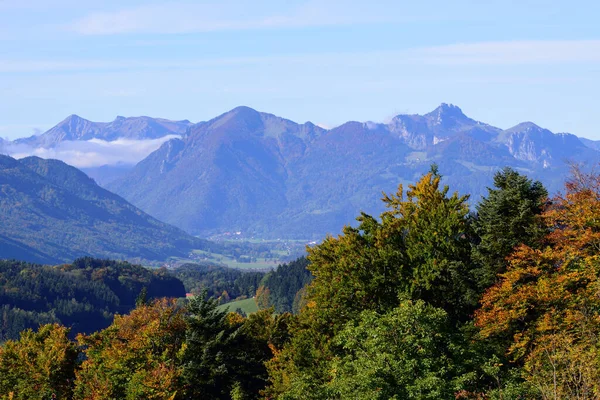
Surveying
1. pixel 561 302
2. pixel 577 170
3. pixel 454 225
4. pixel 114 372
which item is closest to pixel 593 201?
pixel 577 170

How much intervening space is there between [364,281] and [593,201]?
58.3 feet

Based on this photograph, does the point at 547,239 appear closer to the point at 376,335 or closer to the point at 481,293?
the point at 481,293

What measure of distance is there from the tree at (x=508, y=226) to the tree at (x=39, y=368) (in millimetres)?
35692

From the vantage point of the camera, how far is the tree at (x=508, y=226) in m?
54.0

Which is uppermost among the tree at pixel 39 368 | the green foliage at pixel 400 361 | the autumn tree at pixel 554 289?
the autumn tree at pixel 554 289

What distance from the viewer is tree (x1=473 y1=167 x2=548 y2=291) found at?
54.0 m

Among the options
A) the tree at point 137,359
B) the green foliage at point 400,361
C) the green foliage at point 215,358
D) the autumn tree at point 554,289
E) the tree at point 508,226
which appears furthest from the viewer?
the green foliage at point 215,358

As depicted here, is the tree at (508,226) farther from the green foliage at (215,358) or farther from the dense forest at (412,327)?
the green foliage at (215,358)

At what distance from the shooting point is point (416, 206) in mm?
59125

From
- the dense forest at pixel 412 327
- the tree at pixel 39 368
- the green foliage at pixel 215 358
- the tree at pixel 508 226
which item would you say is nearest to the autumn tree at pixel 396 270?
the dense forest at pixel 412 327

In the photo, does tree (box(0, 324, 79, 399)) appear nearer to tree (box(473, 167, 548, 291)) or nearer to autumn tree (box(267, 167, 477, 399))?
autumn tree (box(267, 167, 477, 399))

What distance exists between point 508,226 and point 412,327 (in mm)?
16216

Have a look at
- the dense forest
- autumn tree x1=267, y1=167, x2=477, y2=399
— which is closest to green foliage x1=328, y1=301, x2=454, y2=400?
the dense forest

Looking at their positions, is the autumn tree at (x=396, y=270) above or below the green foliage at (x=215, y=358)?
above
